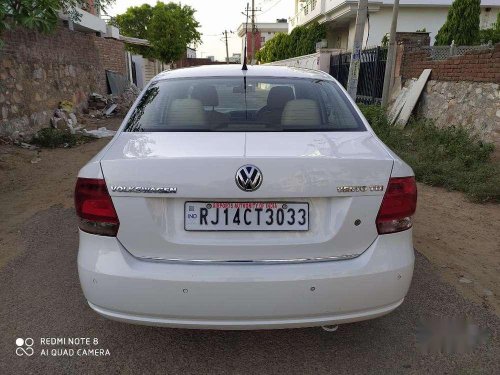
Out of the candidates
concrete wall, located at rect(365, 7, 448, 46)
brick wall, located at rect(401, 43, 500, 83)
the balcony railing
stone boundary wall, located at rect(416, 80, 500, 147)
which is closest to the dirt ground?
stone boundary wall, located at rect(416, 80, 500, 147)

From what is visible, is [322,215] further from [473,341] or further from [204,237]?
[473,341]

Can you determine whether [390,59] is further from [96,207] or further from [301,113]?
[96,207]

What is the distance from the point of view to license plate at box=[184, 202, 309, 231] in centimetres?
193

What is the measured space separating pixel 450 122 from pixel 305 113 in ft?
21.3

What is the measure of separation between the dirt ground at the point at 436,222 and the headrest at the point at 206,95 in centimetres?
209

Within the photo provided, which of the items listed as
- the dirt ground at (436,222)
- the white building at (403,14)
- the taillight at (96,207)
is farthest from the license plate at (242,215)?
the white building at (403,14)

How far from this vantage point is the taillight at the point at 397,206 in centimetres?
201

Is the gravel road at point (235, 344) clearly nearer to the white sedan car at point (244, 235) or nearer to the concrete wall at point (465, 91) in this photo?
the white sedan car at point (244, 235)

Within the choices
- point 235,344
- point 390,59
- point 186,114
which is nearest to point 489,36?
point 390,59

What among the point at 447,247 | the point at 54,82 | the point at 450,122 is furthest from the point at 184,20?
the point at 447,247

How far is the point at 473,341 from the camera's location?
2.49 m

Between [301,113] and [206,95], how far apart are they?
670 millimetres

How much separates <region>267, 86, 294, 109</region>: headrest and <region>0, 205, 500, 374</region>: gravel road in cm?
141

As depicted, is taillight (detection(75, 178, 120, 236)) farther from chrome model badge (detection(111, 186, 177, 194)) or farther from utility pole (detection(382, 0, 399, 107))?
utility pole (detection(382, 0, 399, 107))
